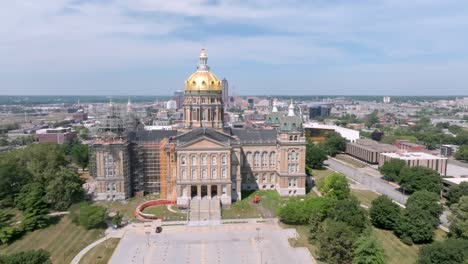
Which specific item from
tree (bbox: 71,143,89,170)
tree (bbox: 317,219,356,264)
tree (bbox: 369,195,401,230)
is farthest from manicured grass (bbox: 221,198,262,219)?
tree (bbox: 71,143,89,170)

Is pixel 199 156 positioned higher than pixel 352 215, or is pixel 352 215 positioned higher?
pixel 199 156

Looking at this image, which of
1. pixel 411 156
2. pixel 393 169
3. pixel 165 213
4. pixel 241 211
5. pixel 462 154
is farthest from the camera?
pixel 462 154

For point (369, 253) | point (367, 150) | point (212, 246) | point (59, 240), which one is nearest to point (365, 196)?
point (369, 253)

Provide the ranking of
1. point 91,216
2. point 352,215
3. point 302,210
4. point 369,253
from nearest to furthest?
point 369,253 → point 352,215 → point 91,216 → point 302,210

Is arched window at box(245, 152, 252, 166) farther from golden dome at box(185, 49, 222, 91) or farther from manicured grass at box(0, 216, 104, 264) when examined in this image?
manicured grass at box(0, 216, 104, 264)

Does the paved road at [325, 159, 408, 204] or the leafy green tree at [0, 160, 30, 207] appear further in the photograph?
the paved road at [325, 159, 408, 204]

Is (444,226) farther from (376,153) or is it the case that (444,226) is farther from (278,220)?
(376,153)

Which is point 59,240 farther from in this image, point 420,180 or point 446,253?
point 420,180
